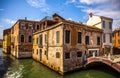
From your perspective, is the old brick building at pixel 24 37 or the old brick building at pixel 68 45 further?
the old brick building at pixel 24 37

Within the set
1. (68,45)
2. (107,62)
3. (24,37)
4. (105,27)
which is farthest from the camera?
(24,37)

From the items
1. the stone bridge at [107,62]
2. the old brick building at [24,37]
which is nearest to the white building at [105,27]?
the stone bridge at [107,62]

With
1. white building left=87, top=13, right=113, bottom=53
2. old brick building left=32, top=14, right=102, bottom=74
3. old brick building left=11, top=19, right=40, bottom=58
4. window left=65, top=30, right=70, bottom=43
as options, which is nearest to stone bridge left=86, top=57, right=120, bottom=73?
old brick building left=32, top=14, right=102, bottom=74

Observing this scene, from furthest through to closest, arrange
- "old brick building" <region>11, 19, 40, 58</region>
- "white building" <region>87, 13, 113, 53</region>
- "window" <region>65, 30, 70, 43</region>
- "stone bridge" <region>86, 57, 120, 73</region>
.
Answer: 1. "old brick building" <region>11, 19, 40, 58</region>
2. "white building" <region>87, 13, 113, 53</region>
3. "window" <region>65, 30, 70, 43</region>
4. "stone bridge" <region>86, 57, 120, 73</region>

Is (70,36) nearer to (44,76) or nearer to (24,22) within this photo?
(44,76)

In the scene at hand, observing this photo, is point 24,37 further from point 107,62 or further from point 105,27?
point 107,62

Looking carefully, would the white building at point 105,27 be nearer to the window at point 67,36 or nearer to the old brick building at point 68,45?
the old brick building at point 68,45

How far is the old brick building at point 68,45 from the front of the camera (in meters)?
15.9

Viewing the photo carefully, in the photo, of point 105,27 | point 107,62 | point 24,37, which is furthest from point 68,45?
point 24,37

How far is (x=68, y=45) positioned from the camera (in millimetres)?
16359

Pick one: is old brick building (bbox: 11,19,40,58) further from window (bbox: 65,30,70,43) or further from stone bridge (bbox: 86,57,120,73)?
stone bridge (bbox: 86,57,120,73)

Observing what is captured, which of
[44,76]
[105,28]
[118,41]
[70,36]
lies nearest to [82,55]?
[70,36]

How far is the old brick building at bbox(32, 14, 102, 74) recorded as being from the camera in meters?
15.9

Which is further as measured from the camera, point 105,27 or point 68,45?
point 105,27
